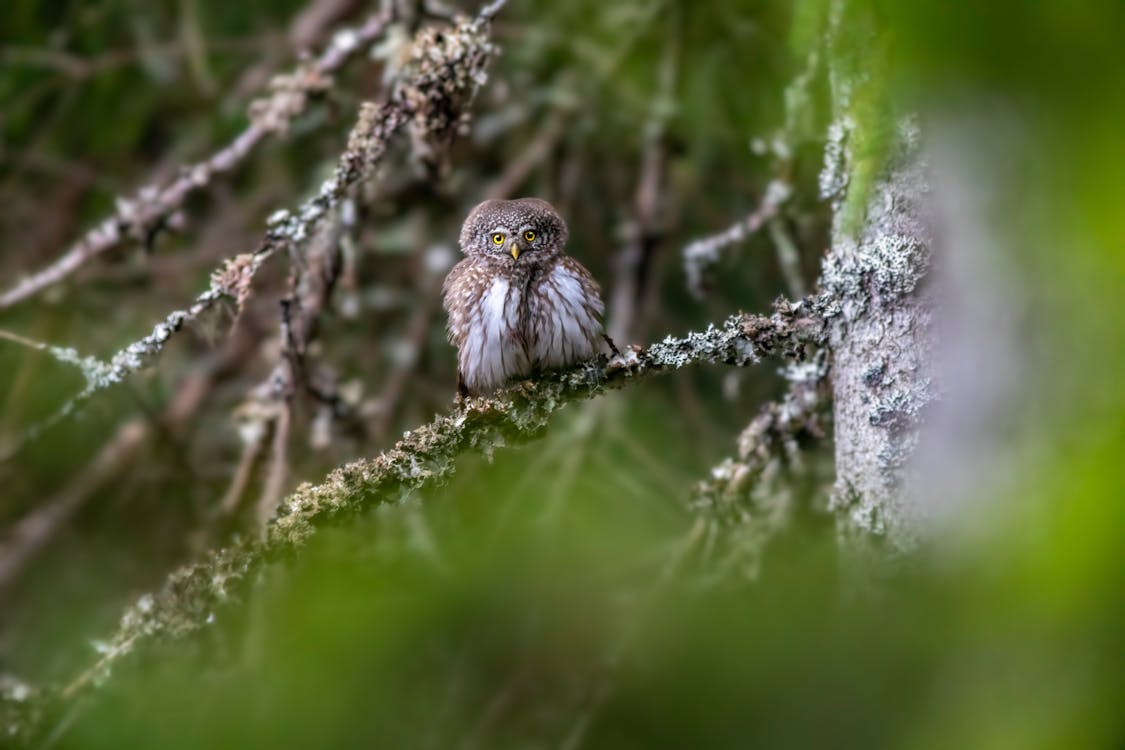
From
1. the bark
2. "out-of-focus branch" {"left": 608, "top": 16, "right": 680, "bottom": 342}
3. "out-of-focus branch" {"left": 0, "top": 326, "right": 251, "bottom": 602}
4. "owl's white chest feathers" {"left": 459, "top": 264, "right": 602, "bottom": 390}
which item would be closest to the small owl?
"owl's white chest feathers" {"left": 459, "top": 264, "right": 602, "bottom": 390}

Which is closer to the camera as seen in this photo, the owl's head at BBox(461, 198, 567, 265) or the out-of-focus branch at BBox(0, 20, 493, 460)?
the out-of-focus branch at BBox(0, 20, 493, 460)

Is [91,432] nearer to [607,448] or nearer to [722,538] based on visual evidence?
[607,448]

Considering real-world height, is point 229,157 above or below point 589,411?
above

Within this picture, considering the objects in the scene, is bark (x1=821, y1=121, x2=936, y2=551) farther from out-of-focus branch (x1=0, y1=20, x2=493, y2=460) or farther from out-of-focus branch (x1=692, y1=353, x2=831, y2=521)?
out-of-focus branch (x1=0, y1=20, x2=493, y2=460)

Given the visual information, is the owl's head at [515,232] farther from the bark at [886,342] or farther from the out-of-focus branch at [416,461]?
the bark at [886,342]

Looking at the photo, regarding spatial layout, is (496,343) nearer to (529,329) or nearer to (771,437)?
(529,329)

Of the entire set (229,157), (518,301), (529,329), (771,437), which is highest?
(229,157)

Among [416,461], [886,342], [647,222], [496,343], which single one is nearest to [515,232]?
[496,343]

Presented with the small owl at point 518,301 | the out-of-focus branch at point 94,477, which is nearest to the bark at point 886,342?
the small owl at point 518,301
